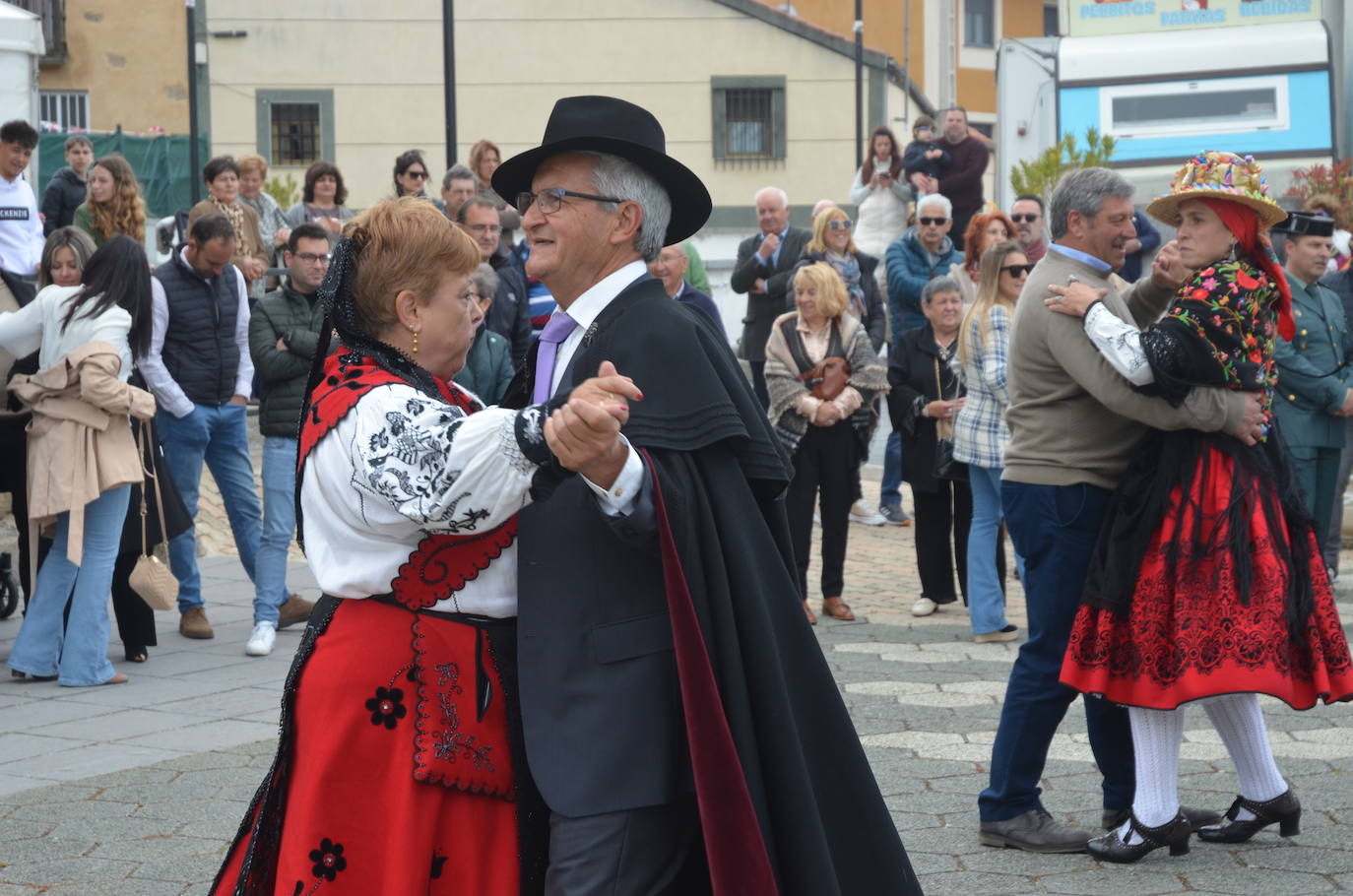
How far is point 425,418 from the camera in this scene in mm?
3053

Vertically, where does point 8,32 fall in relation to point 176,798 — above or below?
above

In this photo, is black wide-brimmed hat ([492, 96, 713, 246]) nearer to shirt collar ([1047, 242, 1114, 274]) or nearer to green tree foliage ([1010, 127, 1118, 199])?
shirt collar ([1047, 242, 1114, 274])

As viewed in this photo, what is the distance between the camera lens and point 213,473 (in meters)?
9.13

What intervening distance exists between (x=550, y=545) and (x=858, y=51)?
29291mm

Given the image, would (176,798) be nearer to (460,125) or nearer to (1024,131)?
A: (1024,131)

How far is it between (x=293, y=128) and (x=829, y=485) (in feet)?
84.8

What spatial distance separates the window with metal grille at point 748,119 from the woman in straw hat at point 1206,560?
29.1m

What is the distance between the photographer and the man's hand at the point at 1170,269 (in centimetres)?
551

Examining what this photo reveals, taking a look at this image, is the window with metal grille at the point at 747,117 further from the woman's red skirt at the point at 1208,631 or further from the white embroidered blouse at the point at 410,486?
the white embroidered blouse at the point at 410,486

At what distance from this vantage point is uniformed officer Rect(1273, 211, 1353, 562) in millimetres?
9539

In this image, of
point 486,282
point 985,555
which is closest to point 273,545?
point 486,282

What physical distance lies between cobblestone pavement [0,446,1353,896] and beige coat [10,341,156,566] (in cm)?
86

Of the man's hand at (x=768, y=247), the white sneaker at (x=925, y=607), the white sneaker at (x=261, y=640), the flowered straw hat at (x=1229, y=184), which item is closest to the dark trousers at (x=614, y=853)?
the flowered straw hat at (x=1229, y=184)

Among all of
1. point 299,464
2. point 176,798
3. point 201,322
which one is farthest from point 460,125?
point 299,464
